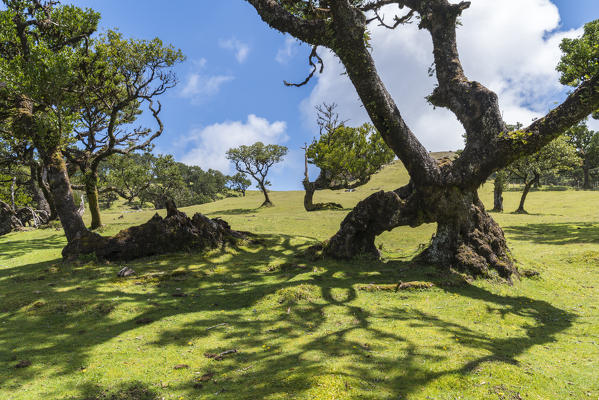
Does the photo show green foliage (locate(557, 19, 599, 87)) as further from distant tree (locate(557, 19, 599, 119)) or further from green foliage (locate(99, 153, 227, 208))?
green foliage (locate(99, 153, 227, 208))

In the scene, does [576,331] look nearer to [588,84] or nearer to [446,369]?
[446,369]

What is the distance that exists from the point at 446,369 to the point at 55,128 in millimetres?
17847

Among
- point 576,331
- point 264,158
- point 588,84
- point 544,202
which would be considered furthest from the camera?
point 264,158

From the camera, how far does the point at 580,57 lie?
1955cm

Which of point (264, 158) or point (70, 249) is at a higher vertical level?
point (264, 158)

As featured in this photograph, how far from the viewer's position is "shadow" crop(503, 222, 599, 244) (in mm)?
19191

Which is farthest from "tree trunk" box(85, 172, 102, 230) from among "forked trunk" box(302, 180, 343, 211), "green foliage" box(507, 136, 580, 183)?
"green foliage" box(507, 136, 580, 183)

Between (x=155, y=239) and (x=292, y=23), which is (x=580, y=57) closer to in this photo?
(x=292, y=23)

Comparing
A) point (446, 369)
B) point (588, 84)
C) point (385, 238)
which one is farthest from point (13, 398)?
point (385, 238)

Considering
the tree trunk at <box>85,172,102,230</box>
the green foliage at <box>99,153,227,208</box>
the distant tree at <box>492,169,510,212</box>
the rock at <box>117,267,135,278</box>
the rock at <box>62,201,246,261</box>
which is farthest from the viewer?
the distant tree at <box>492,169,510,212</box>

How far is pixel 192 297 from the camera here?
9.82 metres

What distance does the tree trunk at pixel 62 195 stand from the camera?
1440cm

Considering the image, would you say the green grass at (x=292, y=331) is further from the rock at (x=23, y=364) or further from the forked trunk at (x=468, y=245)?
the forked trunk at (x=468, y=245)

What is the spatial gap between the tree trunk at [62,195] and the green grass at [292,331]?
5.66 ft
